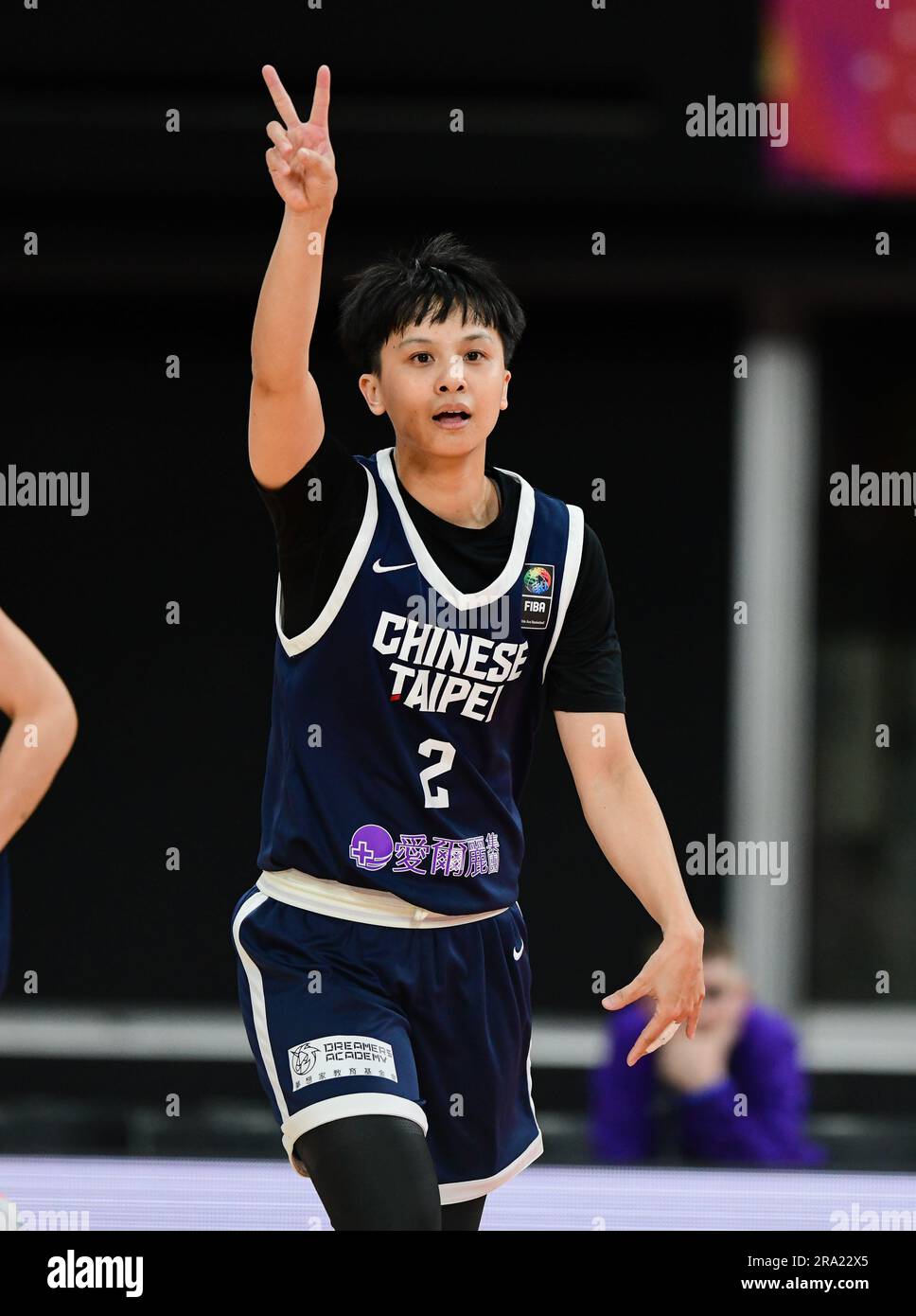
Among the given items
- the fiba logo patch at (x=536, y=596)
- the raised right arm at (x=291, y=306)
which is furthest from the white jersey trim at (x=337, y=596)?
the fiba logo patch at (x=536, y=596)

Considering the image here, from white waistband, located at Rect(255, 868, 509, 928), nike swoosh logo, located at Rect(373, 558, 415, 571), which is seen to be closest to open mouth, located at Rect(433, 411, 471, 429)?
nike swoosh logo, located at Rect(373, 558, 415, 571)

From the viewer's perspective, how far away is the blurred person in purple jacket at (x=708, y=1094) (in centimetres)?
432

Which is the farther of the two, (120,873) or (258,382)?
(120,873)

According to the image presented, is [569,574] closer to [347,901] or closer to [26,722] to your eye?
[347,901]

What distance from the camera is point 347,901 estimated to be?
113 inches

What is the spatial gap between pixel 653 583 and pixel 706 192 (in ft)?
4.08

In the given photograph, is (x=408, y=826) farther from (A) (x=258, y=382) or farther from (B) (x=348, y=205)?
(B) (x=348, y=205)

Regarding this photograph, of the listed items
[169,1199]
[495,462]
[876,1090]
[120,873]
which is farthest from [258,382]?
[876,1090]

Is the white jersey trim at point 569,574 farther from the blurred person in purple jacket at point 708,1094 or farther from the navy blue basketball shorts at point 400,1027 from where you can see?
the blurred person in purple jacket at point 708,1094

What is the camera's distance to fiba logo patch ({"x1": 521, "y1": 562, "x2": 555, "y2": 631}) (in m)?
3.01

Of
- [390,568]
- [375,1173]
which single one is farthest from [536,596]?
[375,1173]

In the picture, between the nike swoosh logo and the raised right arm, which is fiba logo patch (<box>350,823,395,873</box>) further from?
the raised right arm
